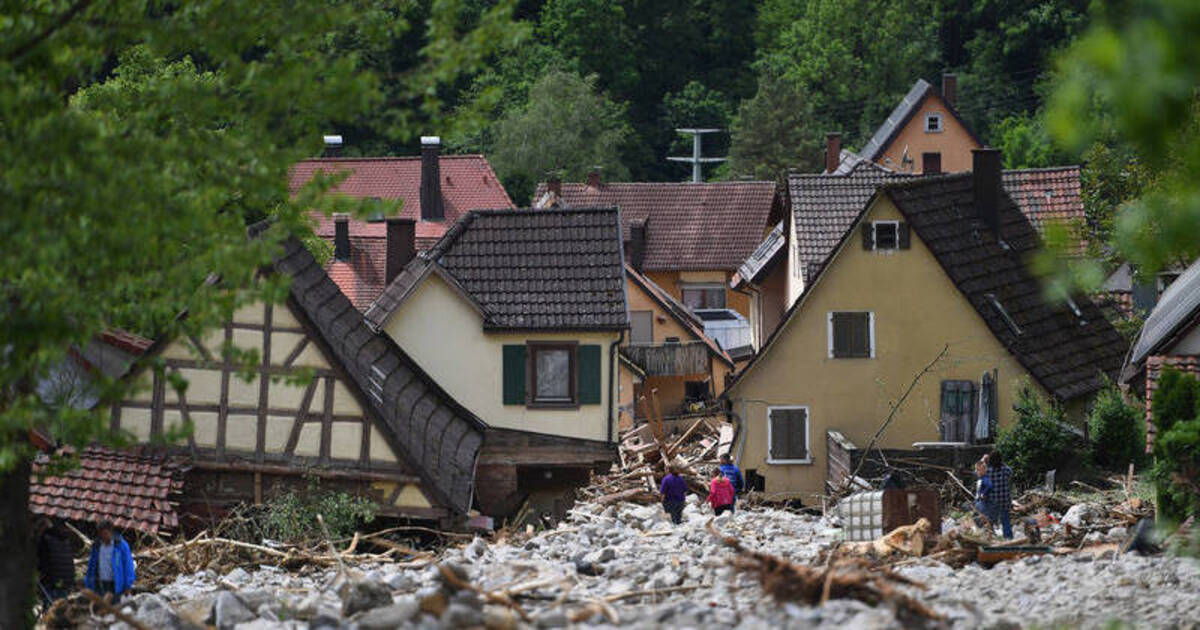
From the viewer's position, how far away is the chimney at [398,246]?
134 ft

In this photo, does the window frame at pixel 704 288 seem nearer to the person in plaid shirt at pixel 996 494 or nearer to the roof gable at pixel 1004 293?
the roof gable at pixel 1004 293

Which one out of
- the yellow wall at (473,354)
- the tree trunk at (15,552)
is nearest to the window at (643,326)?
the yellow wall at (473,354)

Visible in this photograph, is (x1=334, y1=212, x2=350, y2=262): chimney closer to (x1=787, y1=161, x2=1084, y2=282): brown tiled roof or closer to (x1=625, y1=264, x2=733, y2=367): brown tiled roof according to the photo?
(x1=625, y1=264, x2=733, y2=367): brown tiled roof

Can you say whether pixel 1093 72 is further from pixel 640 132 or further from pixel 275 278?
pixel 640 132

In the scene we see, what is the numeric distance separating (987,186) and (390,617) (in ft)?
98.2

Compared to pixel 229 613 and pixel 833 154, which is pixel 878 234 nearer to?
pixel 229 613

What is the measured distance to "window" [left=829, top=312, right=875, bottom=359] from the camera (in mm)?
39531

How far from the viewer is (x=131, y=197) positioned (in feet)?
46.2

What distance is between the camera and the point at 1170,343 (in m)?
28.0

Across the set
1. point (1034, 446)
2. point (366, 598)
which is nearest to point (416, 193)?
point (1034, 446)

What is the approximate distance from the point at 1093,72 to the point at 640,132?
4014 inches

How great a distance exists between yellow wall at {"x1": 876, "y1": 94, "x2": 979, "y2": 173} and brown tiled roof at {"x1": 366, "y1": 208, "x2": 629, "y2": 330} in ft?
160

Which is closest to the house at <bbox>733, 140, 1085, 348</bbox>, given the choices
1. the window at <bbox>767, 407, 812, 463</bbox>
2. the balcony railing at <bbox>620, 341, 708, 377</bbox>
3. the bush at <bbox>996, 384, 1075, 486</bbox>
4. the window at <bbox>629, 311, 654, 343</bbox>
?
the balcony railing at <bbox>620, 341, 708, 377</bbox>

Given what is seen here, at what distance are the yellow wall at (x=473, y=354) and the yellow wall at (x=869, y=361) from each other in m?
Answer: 5.45
